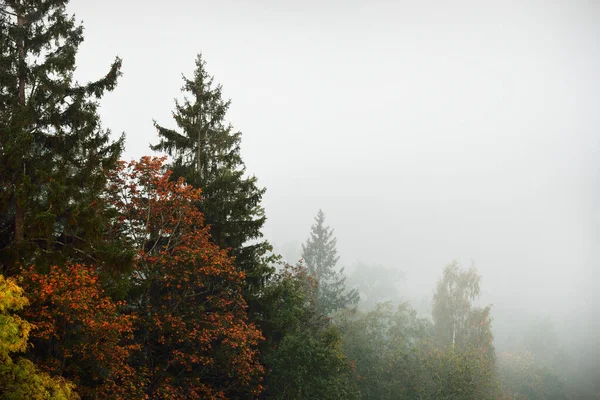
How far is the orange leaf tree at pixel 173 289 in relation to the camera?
47.8 ft

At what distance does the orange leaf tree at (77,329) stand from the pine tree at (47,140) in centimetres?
90

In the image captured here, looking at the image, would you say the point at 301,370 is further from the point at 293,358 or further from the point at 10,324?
the point at 10,324

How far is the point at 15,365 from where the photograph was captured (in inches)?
311

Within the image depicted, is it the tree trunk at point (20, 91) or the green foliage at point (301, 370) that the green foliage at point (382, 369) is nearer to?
the green foliage at point (301, 370)

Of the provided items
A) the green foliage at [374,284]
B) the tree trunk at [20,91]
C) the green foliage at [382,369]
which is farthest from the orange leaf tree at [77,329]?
the green foliage at [374,284]

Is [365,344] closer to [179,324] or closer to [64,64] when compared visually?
[179,324]

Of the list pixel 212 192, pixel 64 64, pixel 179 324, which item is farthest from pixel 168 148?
pixel 179 324

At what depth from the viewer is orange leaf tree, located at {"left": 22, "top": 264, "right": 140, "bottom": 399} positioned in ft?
32.3

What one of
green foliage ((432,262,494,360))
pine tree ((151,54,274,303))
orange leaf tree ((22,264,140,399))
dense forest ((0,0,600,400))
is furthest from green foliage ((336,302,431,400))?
green foliage ((432,262,494,360))

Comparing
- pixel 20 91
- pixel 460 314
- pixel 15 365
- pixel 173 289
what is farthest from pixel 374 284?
pixel 15 365

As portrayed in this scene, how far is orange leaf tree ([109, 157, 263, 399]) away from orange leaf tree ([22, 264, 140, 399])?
8.33 ft

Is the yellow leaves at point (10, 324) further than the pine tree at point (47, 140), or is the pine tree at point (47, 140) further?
the pine tree at point (47, 140)

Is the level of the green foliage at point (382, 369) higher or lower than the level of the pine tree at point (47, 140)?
lower

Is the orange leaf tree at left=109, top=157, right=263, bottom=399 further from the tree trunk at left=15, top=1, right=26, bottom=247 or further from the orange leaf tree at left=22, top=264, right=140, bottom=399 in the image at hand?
the tree trunk at left=15, top=1, right=26, bottom=247
